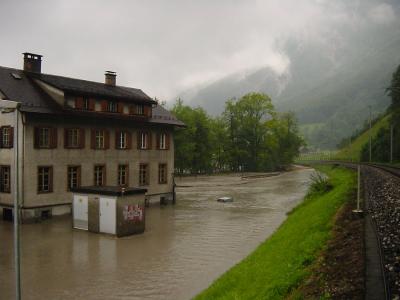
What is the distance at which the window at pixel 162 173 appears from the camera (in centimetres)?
4575

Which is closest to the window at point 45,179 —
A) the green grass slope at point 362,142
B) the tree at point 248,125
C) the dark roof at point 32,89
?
the dark roof at point 32,89

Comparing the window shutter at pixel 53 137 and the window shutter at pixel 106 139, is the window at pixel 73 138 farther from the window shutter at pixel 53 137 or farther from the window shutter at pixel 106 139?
the window shutter at pixel 106 139

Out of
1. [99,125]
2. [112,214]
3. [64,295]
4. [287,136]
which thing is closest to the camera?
[64,295]

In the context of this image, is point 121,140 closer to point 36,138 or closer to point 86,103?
point 86,103

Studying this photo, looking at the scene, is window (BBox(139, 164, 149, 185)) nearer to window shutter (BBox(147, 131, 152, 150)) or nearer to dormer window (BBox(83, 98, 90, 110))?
window shutter (BBox(147, 131, 152, 150))

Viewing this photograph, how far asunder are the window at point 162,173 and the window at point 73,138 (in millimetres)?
10529

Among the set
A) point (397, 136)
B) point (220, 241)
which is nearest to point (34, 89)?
point (220, 241)

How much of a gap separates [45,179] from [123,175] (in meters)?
8.58

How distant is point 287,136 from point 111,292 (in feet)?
323

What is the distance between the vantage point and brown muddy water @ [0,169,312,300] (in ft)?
58.8

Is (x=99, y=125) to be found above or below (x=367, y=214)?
above

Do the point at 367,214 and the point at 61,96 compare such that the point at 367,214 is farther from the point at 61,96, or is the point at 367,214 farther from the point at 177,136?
the point at 177,136

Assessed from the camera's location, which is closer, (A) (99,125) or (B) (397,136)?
(A) (99,125)

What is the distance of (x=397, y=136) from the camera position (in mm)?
68875
